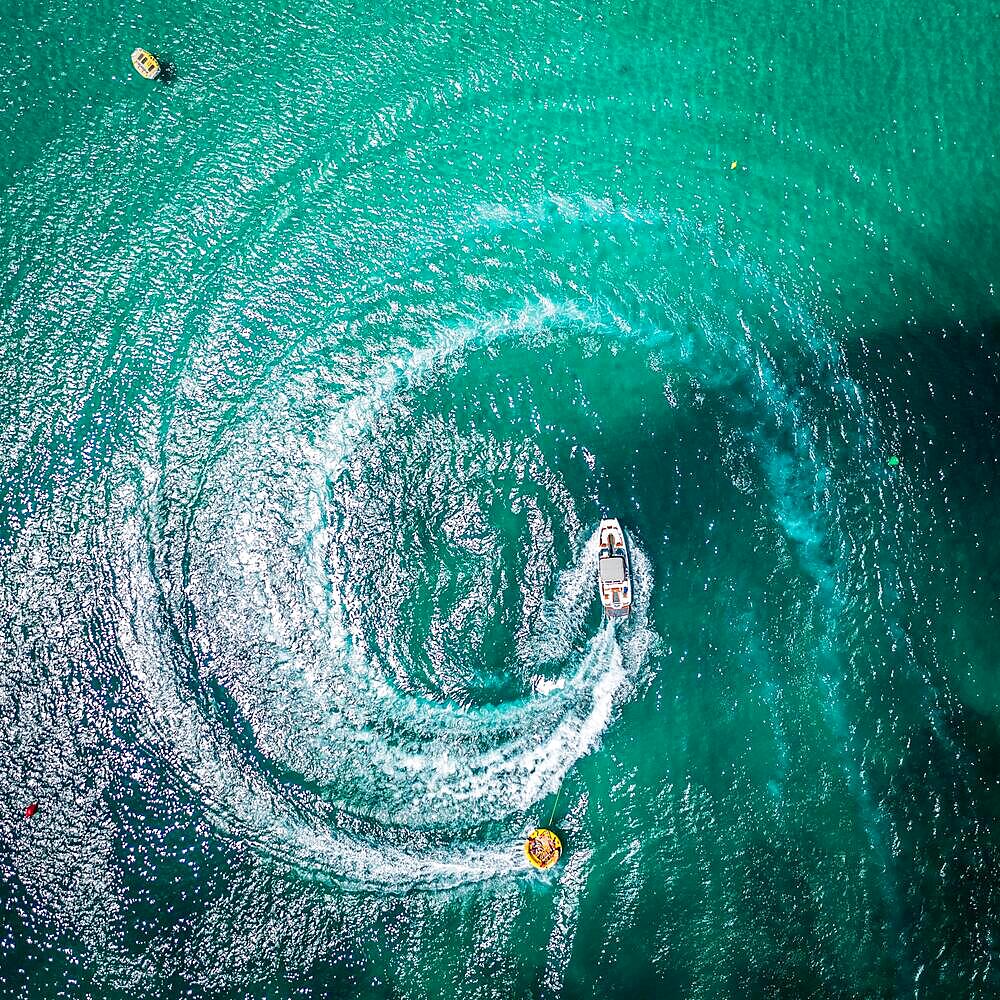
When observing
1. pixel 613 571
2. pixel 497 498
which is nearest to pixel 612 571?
pixel 613 571

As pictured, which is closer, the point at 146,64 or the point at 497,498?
the point at 497,498

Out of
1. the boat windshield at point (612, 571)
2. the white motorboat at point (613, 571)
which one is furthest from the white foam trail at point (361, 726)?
the boat windshield at point (612, 571)

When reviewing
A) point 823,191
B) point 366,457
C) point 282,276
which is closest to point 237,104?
point 282,276

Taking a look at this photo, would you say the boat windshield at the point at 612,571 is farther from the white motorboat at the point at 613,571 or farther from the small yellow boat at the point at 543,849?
the small yellow boat at the point at 543,849

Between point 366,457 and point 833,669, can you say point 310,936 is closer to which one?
point 366,457

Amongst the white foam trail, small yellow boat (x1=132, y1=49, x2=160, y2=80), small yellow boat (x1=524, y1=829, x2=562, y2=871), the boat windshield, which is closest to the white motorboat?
the boat windshield

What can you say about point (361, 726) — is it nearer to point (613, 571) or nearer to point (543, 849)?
point (543, 849)

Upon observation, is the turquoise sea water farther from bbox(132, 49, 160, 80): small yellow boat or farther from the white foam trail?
bbox(132, 49, 160, 80): small yellow boat
